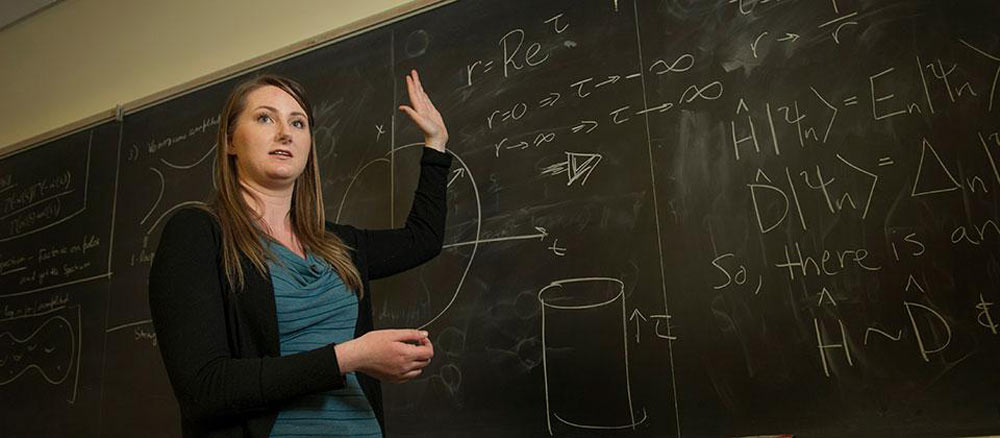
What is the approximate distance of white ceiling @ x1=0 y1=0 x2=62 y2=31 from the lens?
383cm

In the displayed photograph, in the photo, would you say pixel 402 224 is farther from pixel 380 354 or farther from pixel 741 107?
pixel 380 354

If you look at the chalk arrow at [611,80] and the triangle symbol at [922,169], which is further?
the chalk arrow at [611,80]

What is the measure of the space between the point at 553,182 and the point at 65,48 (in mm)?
2667

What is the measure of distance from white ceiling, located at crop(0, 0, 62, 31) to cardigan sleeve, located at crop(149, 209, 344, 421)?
300cm

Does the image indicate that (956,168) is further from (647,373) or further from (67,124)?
(67,124)

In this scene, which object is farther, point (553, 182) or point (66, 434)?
point (66, 434)

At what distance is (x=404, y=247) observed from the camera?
6.46ft

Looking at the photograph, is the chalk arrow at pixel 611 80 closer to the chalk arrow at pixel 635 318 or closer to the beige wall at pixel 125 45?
the chalk arrow at pixel 635 318

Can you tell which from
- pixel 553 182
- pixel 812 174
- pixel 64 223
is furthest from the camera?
pixel 64 223

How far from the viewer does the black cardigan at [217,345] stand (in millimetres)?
1361

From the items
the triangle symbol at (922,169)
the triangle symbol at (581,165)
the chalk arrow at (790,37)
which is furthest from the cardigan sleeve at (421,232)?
the triangle symbol at (922,169)

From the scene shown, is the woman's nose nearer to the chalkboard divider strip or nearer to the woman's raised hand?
the woman's raised hand

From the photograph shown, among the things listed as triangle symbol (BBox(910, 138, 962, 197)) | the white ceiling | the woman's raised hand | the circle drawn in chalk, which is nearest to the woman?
the woman's raised hand

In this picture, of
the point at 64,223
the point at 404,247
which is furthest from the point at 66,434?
the point at 404,247
